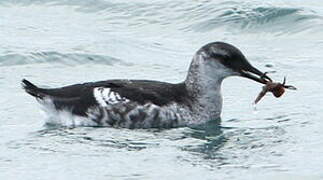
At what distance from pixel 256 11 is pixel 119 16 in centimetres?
216

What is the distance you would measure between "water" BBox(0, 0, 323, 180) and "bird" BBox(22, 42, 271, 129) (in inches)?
6.2

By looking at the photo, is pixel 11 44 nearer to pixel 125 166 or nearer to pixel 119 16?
pixel 119 16

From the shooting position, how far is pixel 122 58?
57.3ft

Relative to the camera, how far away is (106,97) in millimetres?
13391

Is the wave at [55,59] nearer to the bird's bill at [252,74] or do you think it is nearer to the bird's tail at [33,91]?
the bird's tail at [33,91]

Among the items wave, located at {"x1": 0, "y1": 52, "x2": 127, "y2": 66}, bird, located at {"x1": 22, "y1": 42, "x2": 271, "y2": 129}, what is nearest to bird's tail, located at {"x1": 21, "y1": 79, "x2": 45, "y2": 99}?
bird, located at {"x1": 22, "y1": 42, "x2": 271, "y2": 129}

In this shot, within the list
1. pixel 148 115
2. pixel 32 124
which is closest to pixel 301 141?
pixel 148 115

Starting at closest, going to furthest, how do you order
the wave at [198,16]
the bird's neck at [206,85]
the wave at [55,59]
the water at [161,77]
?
the water at [161,77] < the bird's neck at [206,85] < the wave at [55,59] < the wave at [198,16]

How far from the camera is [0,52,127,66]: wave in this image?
667 inches

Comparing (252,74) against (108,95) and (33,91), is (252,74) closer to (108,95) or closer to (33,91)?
(108,95)

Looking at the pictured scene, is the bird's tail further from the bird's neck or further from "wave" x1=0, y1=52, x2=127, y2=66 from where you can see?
"wave" x1=0, y1=52, x2=127, y2=66

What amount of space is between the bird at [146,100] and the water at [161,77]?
158 mm

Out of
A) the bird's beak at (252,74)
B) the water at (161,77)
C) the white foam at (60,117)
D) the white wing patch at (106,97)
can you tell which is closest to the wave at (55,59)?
the water at (161,77)

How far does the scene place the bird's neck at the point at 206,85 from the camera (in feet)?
45.6
